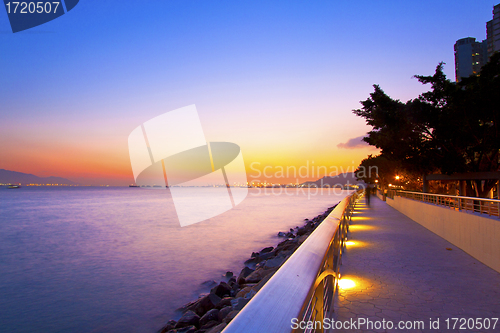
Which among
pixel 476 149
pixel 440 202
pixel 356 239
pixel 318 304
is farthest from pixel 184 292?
pixel 476 149

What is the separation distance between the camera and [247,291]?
6875mm

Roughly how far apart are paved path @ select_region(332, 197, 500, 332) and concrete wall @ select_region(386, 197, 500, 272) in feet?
0.65

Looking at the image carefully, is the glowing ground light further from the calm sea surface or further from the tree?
the tree

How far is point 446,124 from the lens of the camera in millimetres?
17016

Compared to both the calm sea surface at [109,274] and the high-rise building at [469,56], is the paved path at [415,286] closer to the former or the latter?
the calm sea surface at [109,274]

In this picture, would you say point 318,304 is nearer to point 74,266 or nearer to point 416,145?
point 74,266

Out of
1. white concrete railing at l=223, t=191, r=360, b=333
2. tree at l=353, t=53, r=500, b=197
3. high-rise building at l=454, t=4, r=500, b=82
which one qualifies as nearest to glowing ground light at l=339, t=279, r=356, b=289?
white concrete railing at l=223, t=191, r=360, b=333

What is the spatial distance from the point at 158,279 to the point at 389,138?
15335 mm

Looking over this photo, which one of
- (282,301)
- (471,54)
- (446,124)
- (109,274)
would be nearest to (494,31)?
(471,54)

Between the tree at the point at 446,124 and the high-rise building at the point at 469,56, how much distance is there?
8733cm

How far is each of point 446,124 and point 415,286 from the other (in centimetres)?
1545

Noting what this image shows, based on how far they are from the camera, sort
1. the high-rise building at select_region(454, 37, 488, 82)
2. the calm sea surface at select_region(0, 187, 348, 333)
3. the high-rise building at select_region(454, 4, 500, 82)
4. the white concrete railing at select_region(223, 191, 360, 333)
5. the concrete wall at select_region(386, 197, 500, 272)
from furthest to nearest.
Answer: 1. the high-rise building at select_region(454, 37, 488, 82)
2. the high-rise building at select_region(454, 4, 500, 82)
3. the calm sea surface at select_region(0, 187, 348, 333)
4. the concrete wall at select_region(386, 197, 500, 272)
5. the white concrete railing at select_region(223, 191, 360, 333)

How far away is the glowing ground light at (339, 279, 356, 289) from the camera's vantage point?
452 centimetres

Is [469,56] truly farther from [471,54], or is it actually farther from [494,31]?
[494,31]
